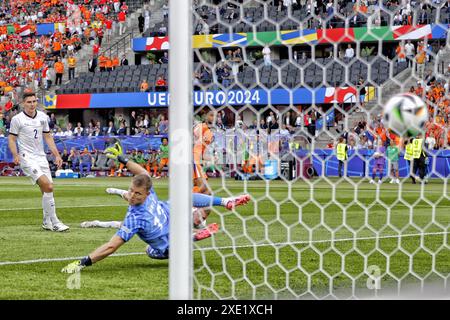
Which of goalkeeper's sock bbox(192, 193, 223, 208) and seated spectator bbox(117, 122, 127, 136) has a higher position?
goalkeeper's sock bbox(192, 193, 223, 208)

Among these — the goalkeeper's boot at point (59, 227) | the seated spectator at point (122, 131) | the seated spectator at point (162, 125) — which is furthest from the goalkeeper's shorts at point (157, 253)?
the seated spectator at point (122, 131)

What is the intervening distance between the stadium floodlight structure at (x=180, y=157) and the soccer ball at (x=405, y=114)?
1.08 metres

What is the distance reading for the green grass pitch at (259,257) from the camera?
19.8 ft

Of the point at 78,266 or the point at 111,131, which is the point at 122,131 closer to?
the point at 111,131

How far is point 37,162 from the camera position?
36.4 ft

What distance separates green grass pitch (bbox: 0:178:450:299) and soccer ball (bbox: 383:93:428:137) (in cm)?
66

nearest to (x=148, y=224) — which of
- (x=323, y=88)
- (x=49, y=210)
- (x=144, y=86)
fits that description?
(x=323, y=88)

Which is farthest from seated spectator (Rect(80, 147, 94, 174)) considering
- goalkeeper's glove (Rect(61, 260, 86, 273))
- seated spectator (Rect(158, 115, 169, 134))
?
goalkeeper's glove (Rect(61, 260, 86, 273))

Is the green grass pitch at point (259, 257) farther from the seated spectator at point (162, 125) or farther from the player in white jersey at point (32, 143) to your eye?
the seated spectator at point (162, 125)

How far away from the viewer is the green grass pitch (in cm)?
604

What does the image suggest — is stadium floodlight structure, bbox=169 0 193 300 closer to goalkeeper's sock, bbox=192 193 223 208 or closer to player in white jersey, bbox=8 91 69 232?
goalkeeper's sock, bbox=192 193 223 208

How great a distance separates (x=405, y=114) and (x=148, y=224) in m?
2.91
